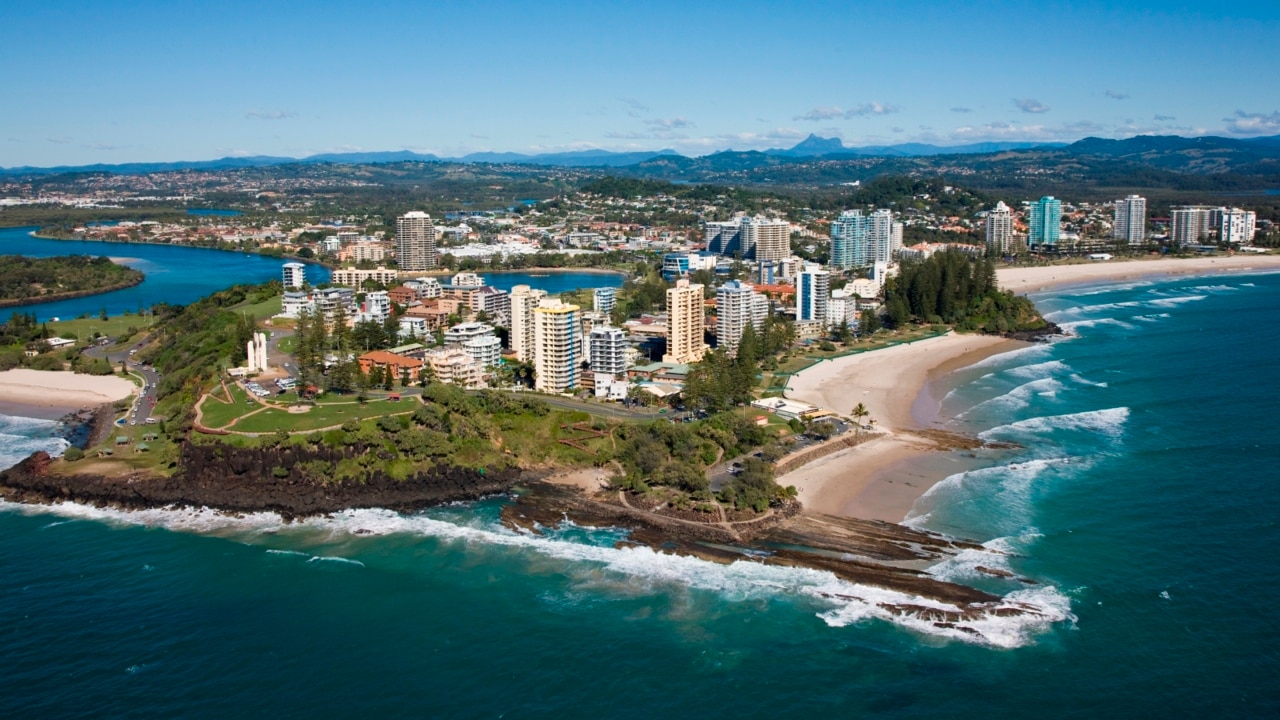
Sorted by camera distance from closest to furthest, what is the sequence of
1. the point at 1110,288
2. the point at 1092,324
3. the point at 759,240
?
the point at 1092,324 < the point at 1110,288 < the point at 759,240

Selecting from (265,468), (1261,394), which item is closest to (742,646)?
(265,468)

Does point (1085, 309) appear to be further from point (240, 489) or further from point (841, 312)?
point (240, 489)

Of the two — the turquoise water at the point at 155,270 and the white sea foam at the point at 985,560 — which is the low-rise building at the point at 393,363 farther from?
the turquoise water at the point at 155,270

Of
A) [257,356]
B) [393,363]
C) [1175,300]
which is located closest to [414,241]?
[257,356]

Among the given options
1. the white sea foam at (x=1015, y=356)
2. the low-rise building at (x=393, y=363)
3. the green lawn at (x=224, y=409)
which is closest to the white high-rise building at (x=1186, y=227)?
the white sea foam at (x=1015, y=356)

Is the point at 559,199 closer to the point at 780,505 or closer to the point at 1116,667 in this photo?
the point at 780,505
